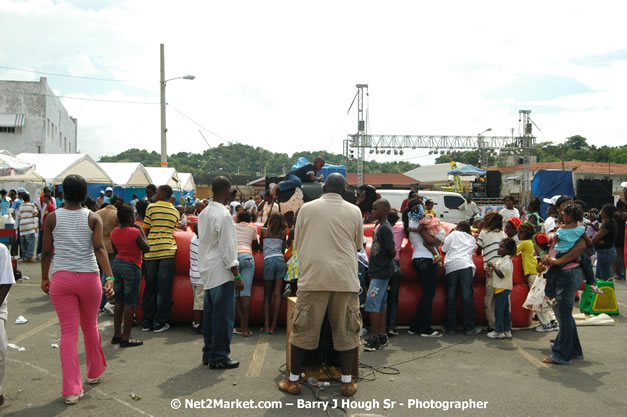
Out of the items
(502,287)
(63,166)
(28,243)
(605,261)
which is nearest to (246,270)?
(502,287)

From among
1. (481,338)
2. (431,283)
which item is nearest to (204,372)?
(431,283)

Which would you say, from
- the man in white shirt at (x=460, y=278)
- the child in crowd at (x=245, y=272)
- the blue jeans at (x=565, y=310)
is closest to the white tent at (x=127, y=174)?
the child in crowd at (x=245, y=272)

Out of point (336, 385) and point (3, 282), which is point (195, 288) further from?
point (3, 282)

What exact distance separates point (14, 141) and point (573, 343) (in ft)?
124

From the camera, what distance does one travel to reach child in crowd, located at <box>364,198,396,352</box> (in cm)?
646

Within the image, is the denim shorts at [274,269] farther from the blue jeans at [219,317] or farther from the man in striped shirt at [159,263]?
the blue jeans at [219,317]

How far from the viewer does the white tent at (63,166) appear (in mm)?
17438

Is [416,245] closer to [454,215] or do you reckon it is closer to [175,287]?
[175,287]

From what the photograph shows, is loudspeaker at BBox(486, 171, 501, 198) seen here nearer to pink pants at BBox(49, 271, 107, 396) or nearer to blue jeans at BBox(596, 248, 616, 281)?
blue jeans at BBox(596, 248, 616, 281)

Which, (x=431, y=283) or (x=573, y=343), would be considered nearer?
(x=573, y=343)

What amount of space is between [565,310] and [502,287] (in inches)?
46.1

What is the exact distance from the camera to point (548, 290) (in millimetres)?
6230

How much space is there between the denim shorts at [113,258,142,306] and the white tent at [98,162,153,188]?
16.4 metres

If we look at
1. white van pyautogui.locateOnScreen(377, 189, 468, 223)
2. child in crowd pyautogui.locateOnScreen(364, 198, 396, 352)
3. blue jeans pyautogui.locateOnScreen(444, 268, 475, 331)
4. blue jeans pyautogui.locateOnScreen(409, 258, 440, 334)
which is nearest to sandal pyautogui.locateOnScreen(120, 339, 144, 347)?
child in crowd pyautogui.locateOnScreen(364, 198, 396, 352)
